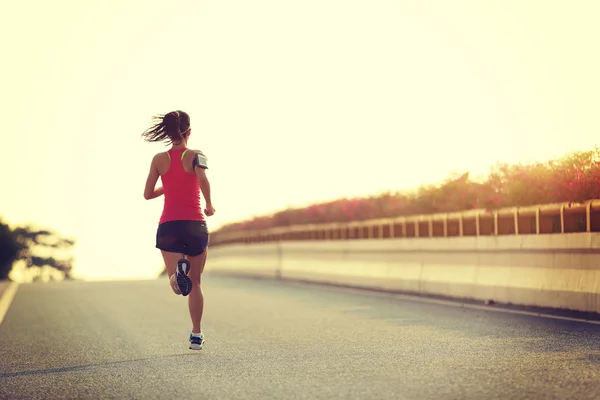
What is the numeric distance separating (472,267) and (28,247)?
110 m

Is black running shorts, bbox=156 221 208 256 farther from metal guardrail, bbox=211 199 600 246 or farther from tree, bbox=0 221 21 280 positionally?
tree, bbox=0 221 21 280

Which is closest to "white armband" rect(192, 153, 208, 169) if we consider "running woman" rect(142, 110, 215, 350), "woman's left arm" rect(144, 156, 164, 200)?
"running woman" rect(142, 110, 215, 350)

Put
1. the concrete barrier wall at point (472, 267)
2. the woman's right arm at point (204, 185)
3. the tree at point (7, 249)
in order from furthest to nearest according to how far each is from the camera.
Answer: the tree at point (7, 249)
the concrete barrier wall at point (472, 267)
the woman's right arm at point (204, 185)

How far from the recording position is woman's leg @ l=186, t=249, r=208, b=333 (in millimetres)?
9359

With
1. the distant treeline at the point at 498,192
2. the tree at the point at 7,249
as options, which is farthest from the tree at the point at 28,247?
the distant treeline at the point at 498,192

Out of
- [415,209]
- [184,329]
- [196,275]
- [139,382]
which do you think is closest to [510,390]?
[139,382]

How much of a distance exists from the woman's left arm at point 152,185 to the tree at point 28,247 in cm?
9811

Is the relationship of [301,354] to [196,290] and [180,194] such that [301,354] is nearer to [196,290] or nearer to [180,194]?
[196,290]

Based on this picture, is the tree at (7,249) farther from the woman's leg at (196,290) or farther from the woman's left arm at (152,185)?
the woman's leg at (196,290)

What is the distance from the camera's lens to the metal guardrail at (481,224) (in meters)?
12.2

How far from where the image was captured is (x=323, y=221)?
88.7ft

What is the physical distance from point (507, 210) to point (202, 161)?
6.16 metres

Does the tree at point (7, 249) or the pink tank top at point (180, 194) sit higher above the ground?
the pink tank top at point (180, 194)

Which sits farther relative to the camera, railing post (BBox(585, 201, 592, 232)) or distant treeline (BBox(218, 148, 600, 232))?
distant treeline (BBox(218, 148, 600, 232))
